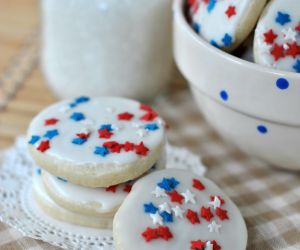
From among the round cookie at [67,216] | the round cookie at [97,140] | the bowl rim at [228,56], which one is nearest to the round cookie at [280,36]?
the bowl rim at [228,56]

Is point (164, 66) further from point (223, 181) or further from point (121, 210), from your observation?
point (121, 210)

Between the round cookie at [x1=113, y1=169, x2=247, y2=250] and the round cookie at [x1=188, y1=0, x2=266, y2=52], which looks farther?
the round cookie at [x1=188, y1=0, x2=266, y2=52]

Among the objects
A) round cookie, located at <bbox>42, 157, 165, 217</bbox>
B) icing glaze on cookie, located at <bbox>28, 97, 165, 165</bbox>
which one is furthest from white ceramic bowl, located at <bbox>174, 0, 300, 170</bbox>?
round cookie, located at <bbox>42, 157, 165, 217</bbox>

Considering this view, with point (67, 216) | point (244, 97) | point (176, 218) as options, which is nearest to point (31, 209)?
point (67, 216)

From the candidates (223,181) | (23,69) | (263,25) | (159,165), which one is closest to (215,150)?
(223,181)

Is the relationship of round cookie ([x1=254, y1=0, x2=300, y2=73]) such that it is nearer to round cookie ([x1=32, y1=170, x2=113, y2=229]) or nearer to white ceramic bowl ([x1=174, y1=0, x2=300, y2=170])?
white ceramic bowl ([x1=174, y1=0, x2=300, y2=170])

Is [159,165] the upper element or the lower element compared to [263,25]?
lower

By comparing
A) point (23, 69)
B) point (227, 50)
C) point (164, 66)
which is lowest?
point (23, 69)
